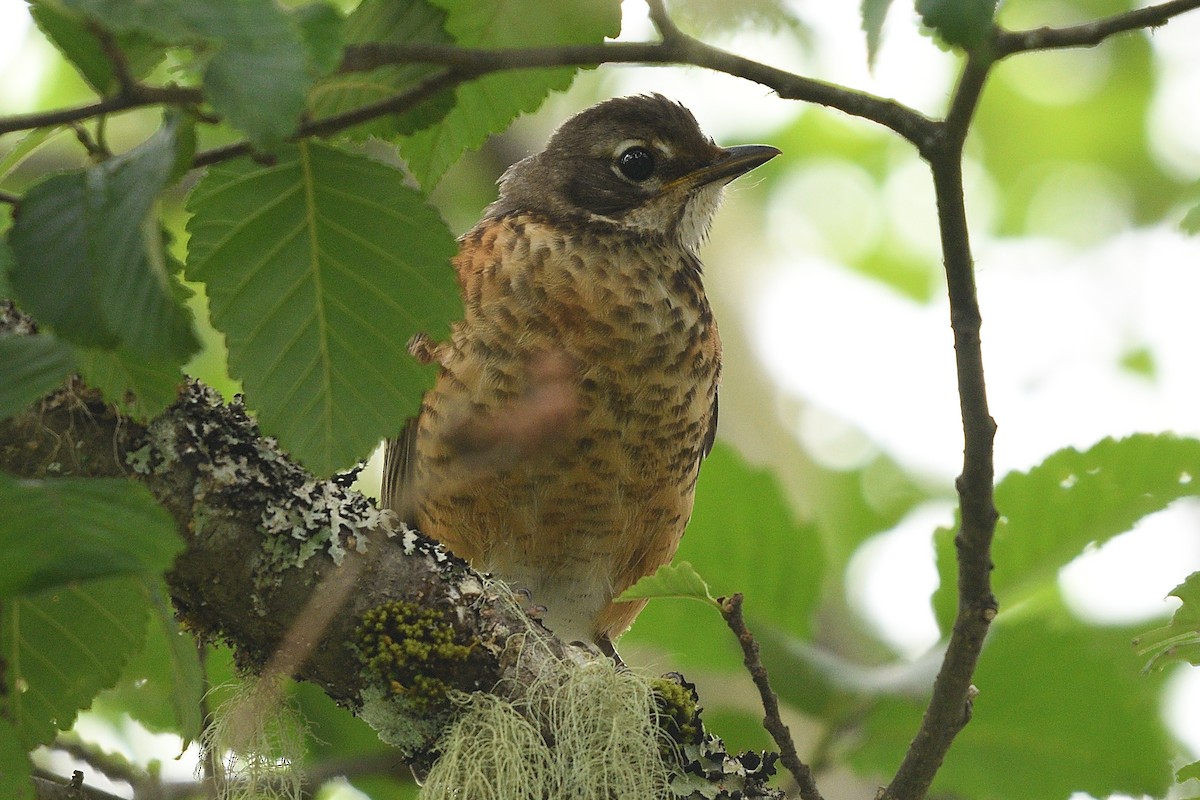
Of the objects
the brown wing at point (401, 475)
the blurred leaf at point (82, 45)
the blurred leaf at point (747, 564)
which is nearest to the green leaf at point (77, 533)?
the blurred leaf at point (82, 45)

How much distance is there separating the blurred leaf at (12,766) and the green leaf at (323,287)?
0.55m

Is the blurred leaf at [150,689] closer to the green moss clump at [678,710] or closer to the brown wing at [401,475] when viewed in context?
the brown wing at [401,475]

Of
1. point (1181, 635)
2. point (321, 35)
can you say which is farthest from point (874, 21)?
point (1181, 635)

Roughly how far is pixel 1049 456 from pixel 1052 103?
6412 millimetres

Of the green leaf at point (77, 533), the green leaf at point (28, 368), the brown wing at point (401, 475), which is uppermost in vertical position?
the brown wing at point (401, 475)

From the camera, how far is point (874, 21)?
170cm

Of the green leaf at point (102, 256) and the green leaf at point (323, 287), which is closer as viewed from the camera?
the green leaf at point (102, 256)

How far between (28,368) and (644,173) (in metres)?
3.04

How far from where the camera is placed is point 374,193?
6.03 ft

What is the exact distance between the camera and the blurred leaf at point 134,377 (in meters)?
1.92

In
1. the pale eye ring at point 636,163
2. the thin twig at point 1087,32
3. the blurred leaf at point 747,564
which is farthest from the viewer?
the pale eye ring at point 636,163

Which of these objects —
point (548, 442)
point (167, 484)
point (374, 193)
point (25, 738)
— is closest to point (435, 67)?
point (374, 193)

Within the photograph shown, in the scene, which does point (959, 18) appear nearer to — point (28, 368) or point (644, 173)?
point (28, 368)

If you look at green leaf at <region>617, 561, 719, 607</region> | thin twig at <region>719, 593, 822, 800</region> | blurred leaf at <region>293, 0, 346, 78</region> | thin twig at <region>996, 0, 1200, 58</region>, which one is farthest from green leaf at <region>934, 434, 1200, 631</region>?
blurred leaf at <region>293, 0, 346, 78</region>
